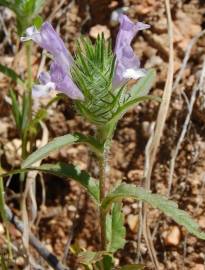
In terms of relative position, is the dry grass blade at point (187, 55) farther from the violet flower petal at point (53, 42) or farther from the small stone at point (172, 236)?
the violet flower petal at point (53, 42)

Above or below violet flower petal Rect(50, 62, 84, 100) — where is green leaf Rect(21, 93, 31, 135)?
below

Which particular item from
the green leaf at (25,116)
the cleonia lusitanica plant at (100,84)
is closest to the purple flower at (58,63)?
the cleonia lusitanica plant at (100,84)

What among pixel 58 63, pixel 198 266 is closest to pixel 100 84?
pixel 58 63

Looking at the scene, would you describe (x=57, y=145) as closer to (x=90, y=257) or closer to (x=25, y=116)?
(x=90, y=257)

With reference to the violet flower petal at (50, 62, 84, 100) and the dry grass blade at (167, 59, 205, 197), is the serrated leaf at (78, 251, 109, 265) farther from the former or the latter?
the dry grass blade at (167, 59, 205, 197)

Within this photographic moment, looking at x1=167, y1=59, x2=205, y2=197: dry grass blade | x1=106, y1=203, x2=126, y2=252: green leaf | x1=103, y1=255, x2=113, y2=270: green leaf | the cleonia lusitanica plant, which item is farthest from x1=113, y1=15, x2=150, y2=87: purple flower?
x1=167, y1=59, x2=205, y2=197: dry grass blade

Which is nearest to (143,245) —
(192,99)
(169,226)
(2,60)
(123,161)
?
(169,226)

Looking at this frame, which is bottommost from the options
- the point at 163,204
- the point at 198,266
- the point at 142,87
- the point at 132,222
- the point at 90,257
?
the point at 198,266

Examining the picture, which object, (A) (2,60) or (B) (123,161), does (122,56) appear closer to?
(B) (123,161)
